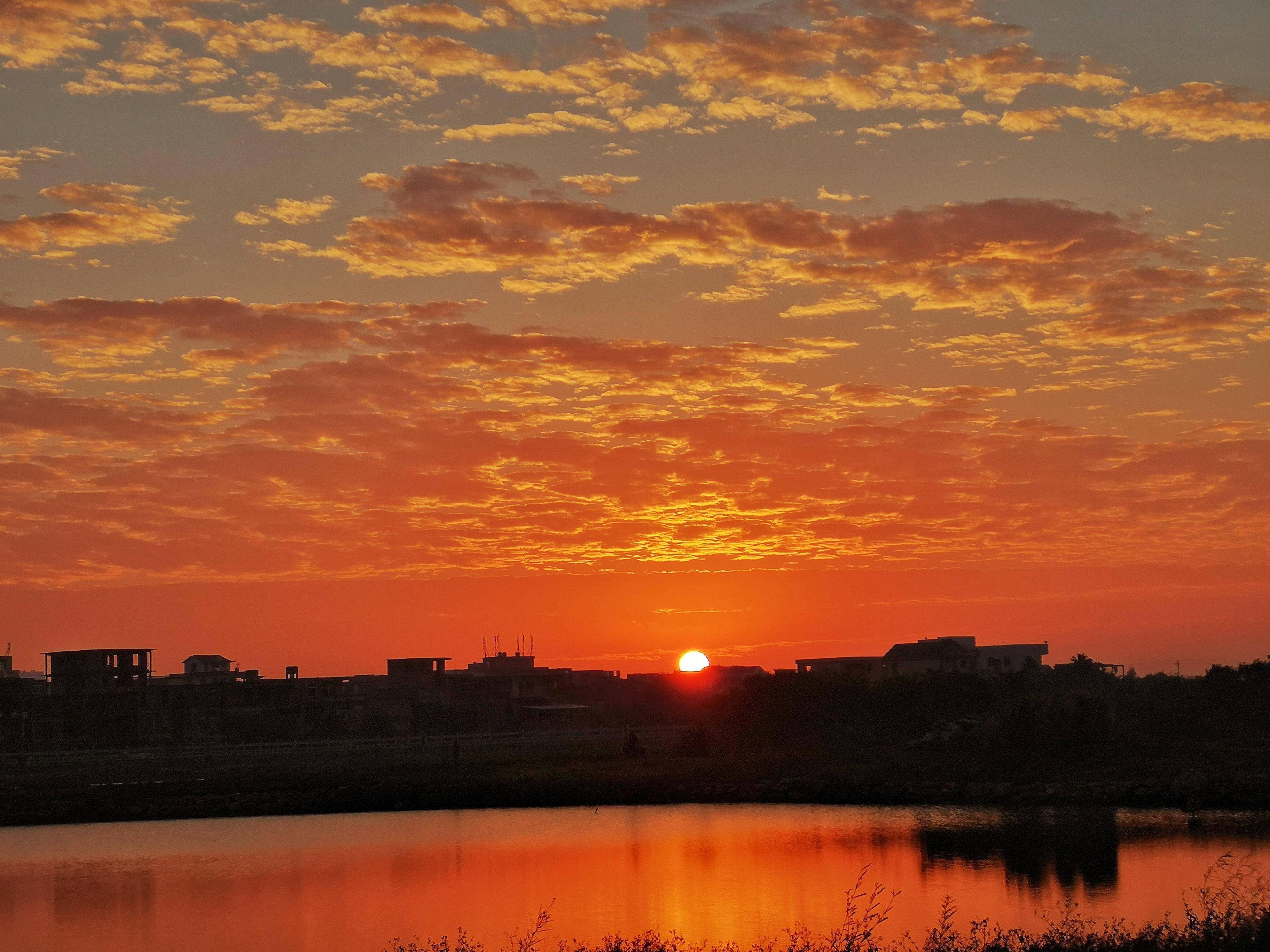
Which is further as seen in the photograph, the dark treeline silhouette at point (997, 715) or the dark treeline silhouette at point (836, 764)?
the dark treeline silhouette at point (997, 715)

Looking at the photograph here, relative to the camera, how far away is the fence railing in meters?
88.4

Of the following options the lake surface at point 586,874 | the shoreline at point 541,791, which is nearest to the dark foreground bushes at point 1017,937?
the lake surface at point 586,874

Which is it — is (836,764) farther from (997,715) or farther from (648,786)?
Result: (648,786)

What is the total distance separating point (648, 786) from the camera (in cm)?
6850

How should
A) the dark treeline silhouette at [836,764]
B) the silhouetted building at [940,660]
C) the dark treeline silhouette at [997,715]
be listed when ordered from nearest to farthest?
1. the dark treeline silhouette at [836,764]
2. the dark treeline silhouette at [997,715]
3. the silhouetted building at [940,660]

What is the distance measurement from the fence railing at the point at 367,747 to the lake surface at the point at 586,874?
2807 centimetres

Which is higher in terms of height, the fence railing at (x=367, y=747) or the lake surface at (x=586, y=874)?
the fence railing at (x=367, y=747)

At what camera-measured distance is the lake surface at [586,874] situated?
3425 centimetres

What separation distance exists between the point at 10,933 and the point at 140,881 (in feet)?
27.3

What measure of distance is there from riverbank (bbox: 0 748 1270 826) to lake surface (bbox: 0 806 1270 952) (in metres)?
3.87

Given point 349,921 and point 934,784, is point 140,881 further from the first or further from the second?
point 934,784

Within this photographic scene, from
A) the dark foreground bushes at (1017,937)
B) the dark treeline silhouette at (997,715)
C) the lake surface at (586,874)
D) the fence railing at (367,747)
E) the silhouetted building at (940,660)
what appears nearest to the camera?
the dark foreground bushes at (1017,937)

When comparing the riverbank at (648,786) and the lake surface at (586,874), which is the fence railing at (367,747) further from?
the lake surface at (586,874)

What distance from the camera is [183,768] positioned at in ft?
274
